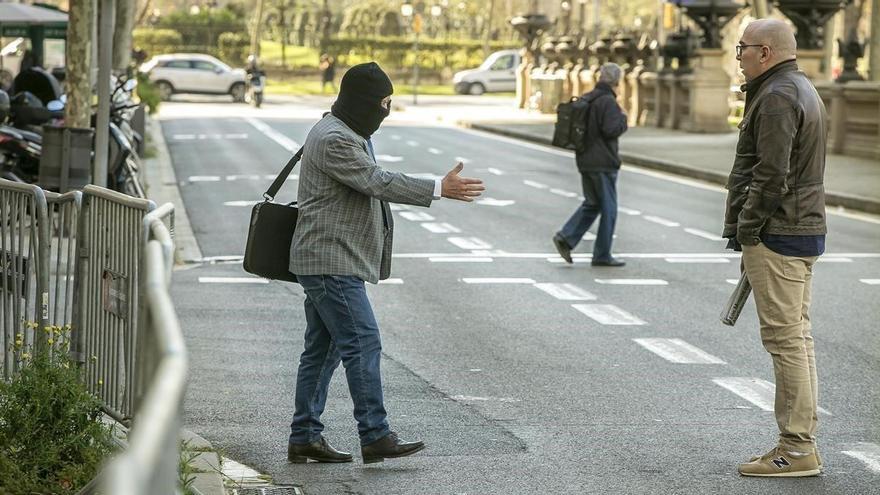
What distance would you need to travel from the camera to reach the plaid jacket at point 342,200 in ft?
21.8

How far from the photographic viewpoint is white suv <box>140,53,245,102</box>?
58.1 metres

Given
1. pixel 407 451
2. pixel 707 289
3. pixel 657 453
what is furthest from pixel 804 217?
pixel 707 289

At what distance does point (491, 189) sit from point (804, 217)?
1653 centimetres

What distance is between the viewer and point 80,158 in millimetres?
12656

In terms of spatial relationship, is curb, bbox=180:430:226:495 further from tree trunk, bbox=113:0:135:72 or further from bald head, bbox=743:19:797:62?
tree trunk, bbox=113:0:135:72

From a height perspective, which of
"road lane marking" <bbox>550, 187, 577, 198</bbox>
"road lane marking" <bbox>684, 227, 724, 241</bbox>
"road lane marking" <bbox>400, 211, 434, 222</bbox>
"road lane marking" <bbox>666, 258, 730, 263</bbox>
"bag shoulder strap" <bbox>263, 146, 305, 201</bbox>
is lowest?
"road lane marking" <bbox>550, 187, 577, 198</bbox>

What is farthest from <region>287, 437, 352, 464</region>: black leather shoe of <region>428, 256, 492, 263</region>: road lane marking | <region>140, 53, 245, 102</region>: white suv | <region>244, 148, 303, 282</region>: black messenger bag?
<region>140, 53, 245, 102</region>: white suv

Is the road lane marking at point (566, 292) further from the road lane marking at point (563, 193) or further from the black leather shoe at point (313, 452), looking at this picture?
the road lane marking at point (563, 193)

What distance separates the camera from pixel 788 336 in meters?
6.77

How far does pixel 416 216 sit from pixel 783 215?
492 inches

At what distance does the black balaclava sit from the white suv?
2057 inches

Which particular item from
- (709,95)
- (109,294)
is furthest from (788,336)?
(709,95)

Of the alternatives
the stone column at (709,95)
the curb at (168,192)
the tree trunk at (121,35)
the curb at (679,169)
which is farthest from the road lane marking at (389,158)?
the stone column at (709,95)

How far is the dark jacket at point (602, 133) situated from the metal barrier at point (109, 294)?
826 centimetres
